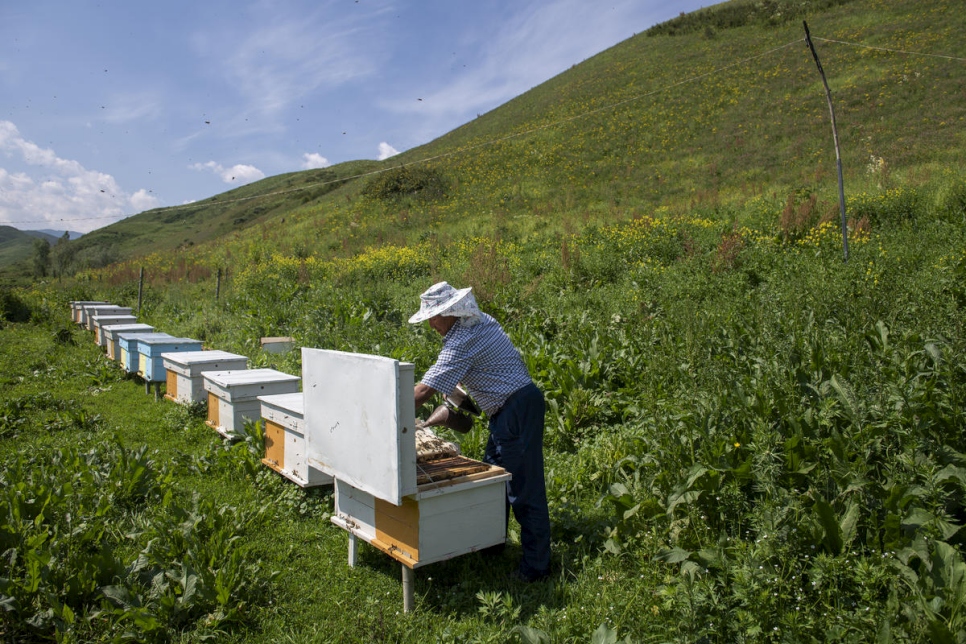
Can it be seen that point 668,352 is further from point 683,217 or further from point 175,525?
point 683,217

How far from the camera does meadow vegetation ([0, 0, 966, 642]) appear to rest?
3051 millimetres

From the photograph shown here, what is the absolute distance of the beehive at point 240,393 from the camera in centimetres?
595

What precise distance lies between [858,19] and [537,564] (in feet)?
144

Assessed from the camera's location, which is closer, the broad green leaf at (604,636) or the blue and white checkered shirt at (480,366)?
the broad green leaf at (604,636)

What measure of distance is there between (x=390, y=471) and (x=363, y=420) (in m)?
0.35

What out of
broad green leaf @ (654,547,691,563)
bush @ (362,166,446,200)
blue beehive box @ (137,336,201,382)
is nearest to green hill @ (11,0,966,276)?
bush @ (362,166,446,200)

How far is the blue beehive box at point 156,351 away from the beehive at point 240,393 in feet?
8.51

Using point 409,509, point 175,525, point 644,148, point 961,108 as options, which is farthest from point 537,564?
point 644,148

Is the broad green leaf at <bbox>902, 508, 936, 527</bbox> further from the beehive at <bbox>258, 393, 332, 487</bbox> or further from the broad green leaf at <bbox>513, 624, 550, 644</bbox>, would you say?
the beehive at <bbox>258, 393, 332, 487</bbox>

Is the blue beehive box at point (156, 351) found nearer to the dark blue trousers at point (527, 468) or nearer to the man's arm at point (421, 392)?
the man's arm at point (421, 392)

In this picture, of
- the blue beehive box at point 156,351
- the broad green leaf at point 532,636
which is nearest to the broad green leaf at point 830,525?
the broad green leaf at point 532,636

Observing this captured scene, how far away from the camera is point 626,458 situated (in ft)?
14.4

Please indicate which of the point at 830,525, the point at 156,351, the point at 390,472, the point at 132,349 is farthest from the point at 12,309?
the point at 830,525

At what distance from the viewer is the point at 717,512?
373cm
